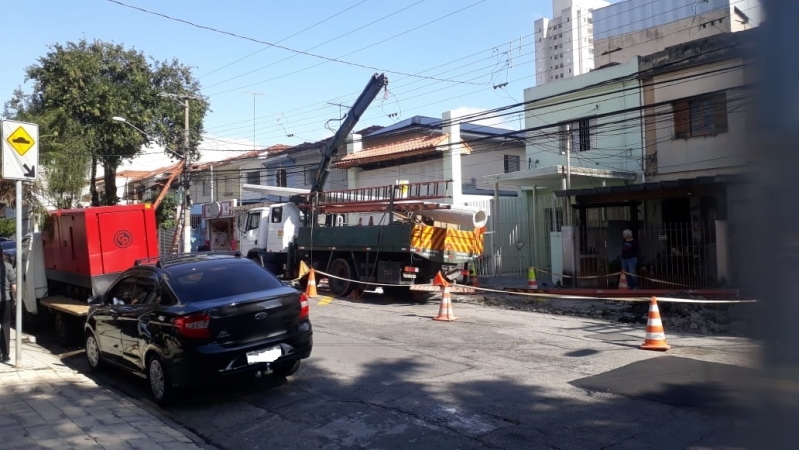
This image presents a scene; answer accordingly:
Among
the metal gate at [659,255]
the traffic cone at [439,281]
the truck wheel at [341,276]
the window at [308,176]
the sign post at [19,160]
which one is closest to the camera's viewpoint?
the sign post at [19,160]

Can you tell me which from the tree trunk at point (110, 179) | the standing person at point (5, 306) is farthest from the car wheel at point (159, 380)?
the tree trunk at point (110, 179)

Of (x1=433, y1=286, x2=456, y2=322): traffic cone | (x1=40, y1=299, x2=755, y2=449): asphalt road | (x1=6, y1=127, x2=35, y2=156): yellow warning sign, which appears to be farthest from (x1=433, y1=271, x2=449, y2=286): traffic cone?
(x1=6, y1=127, x2=35, y2=156): yellow warning sign

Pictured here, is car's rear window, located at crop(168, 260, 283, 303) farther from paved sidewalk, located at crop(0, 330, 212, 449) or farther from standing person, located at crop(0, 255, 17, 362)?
standing person, located at crop(0, 255, 17, 362)

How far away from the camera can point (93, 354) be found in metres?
9.06

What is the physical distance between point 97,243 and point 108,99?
2198 cm

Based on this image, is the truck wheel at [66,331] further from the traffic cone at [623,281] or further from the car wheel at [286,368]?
the traffic cone at [623,281]

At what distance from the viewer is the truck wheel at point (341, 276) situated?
55.1ft

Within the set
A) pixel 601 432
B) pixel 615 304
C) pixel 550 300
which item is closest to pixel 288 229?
pixel 550 300

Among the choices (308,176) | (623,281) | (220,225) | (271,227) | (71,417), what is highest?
(308,176)

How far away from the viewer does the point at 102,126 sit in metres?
30.8

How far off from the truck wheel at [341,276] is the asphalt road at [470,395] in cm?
605

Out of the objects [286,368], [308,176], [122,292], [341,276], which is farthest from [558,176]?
[308,176]

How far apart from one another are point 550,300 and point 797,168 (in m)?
13.1

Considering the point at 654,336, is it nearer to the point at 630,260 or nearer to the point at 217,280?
the point at 217,280
